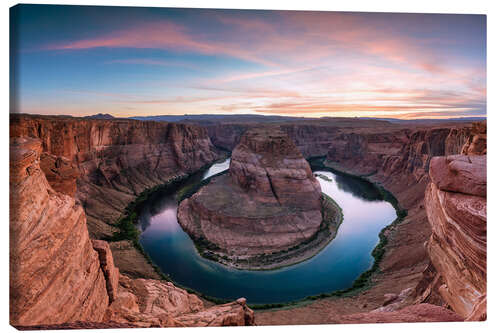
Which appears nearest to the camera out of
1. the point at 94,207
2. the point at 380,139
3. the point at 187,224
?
the point at 187,224

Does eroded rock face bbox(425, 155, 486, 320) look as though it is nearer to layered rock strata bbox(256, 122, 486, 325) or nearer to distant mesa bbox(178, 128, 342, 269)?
layered rock strata bbox(256, 122, 486, 325)

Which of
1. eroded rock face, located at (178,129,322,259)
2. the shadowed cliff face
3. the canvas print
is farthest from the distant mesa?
the shadowed cliff face

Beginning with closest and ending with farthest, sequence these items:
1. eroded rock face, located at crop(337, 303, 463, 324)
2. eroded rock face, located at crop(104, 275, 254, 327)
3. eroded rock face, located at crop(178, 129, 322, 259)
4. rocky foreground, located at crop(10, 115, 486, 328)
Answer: rocky foreground, located at crop(10, 115, 486, 328), eroded rock face, located at crop(337, 303, 463, 324), eroded rock face, located at crop(104, 275, 254, 327), eroded rock face, located at crop(178, 129, 322, 259)

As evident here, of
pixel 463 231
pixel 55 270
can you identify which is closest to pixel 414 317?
pixel 463 231

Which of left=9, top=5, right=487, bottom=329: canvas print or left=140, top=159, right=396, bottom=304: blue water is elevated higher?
left=9, top=5, right=487, bottom=329: canvas print

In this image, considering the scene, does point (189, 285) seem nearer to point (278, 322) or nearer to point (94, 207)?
point (278, 322)

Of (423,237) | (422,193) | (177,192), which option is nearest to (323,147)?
(422,193)

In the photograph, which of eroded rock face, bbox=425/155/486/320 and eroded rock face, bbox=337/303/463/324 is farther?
eroded rock face, bbox=337/303/463/324

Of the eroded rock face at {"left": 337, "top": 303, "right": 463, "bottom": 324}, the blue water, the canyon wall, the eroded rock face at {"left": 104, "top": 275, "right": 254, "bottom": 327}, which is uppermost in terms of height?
the canyon wall
